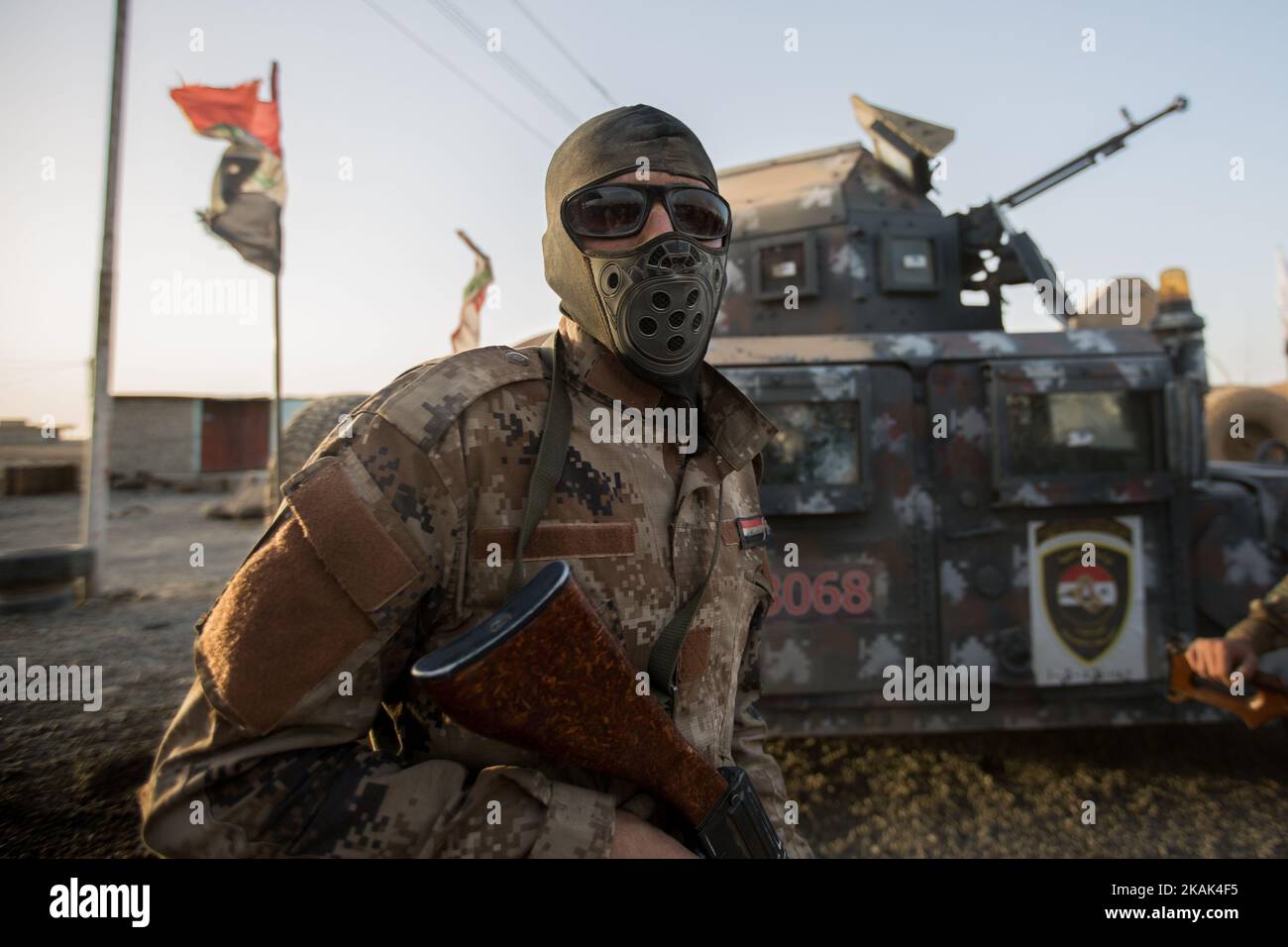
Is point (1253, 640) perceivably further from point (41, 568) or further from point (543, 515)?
point (41, 568)

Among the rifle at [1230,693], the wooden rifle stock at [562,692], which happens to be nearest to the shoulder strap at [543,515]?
the wooden rifle stock at [562,692]

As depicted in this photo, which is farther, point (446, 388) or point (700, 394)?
point (700, 394)

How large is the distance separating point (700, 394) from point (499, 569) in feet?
2.09

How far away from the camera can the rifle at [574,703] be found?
87cm

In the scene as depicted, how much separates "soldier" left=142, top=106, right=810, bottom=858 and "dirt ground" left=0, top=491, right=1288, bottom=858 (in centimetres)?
217

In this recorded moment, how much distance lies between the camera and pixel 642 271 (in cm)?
130

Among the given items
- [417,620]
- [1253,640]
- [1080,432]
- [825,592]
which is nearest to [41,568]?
[825,592]

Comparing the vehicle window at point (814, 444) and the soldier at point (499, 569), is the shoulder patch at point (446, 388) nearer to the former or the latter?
the soldier at point (499, 569)

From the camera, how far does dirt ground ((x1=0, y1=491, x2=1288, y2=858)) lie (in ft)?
9.36

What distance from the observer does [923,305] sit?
4.82 meters

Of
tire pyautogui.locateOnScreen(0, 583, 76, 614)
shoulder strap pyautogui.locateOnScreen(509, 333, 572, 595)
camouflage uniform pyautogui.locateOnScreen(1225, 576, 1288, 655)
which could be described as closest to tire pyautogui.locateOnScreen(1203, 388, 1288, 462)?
camouflage uniform pyautogui.locateOnScreen(1225, 576, 1288, 655)

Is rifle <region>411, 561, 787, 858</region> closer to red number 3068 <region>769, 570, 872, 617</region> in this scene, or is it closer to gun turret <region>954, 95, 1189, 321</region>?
red number 3068 <region>769, 570, 872, 617</region>
